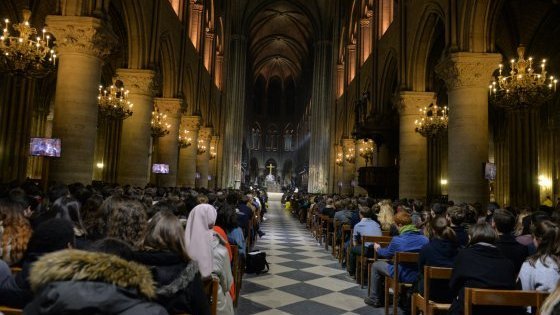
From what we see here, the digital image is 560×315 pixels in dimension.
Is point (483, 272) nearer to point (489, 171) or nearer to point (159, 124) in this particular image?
point (489, 171)

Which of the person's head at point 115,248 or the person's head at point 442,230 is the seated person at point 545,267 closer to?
the person's head at point 442,230

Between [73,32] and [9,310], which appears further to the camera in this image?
[73,32]

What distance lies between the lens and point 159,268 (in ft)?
8.11

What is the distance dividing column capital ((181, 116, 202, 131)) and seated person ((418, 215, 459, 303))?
18.2 meters

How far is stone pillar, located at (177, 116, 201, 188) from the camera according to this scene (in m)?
21.1

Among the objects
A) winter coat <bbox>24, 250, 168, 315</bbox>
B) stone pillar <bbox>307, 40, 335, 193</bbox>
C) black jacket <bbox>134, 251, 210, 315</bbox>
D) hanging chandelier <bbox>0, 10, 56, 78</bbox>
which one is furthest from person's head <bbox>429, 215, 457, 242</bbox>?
stone pillar <bbox>307, 40, 335, 193</bbox>

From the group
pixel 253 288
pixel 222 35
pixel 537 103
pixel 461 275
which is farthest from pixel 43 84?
pixel 461 275

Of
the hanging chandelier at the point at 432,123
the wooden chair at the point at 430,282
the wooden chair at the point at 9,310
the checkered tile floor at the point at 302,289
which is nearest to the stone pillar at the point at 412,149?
the hanging chandelier at the point at 432,123

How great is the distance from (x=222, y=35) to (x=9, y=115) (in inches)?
733

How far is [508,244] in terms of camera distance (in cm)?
422

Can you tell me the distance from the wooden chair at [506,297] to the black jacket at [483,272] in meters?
0.21

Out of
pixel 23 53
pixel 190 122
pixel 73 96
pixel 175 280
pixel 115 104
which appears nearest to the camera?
pixel 175 280

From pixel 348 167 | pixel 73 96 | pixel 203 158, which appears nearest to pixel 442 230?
pixel 73 96

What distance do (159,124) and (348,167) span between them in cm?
1530
